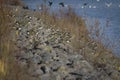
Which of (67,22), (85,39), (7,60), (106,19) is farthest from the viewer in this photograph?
(106,19)

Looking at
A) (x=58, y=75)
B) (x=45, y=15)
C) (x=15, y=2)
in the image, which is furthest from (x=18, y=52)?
(x=15, y=2)

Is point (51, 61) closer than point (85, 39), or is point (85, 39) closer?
point (51, 61)

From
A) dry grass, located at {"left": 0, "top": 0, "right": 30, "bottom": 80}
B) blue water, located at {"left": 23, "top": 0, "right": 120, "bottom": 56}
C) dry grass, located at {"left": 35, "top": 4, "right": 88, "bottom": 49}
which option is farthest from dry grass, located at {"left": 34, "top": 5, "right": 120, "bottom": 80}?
dry grass, located at {"left": 0, "top": 0, "right": 30, "bottom": 80}

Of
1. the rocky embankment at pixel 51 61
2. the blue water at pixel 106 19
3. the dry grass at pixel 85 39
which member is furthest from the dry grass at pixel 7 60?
the blue water at pixel 106 19

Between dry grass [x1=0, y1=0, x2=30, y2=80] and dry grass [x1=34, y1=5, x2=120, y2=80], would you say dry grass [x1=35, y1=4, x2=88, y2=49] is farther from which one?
dry grass [x1=0, y1=0, x2=30, y2=80]

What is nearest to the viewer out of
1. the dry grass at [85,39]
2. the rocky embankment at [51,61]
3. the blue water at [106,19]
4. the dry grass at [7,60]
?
the dry grass at [7,60]

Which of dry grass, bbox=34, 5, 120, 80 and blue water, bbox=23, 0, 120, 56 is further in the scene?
blue water, bbox=23, 0, 120, 56

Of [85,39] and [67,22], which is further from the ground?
[67,22]

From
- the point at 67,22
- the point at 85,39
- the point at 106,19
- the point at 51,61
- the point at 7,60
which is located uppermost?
the point at 7,60

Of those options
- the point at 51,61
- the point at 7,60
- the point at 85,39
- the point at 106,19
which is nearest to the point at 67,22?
the point at 85,39

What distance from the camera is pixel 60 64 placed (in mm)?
4613

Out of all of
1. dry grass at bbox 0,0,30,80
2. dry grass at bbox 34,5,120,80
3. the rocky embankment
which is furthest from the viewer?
dry grass at bbox 34,5,120,80

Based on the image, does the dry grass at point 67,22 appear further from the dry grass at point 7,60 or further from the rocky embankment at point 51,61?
the dry grass at point 7,60

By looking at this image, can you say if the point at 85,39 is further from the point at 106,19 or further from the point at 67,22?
the point at 106,19
